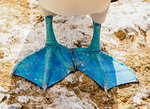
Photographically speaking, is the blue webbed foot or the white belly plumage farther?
the blue webbed foot

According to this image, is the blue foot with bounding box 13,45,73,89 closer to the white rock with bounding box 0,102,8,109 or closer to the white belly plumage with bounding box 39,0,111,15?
the white rock with bounding box 0,102,8,109

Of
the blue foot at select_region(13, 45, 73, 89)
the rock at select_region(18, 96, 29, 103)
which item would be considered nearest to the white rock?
the rock at select_region(18, 96, 29, 103)

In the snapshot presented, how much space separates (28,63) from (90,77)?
0.54 m

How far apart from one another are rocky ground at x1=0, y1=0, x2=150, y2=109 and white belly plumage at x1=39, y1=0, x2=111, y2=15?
58cm

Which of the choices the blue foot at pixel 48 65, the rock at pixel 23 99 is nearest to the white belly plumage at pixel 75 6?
the blue foot at pixel 48 65

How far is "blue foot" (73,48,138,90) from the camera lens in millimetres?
1936

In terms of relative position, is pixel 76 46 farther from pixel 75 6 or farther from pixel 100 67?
pixel 75 6

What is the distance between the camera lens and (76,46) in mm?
2289

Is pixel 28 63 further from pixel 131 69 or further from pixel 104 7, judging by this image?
pixel 131 69

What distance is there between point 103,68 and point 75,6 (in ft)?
2.11

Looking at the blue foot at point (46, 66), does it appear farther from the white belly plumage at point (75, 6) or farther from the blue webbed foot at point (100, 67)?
the white belly plumage at point (75, 6)

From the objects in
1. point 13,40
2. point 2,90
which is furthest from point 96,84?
point 13,40

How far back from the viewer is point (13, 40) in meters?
2.29

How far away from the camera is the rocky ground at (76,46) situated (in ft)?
5.81
